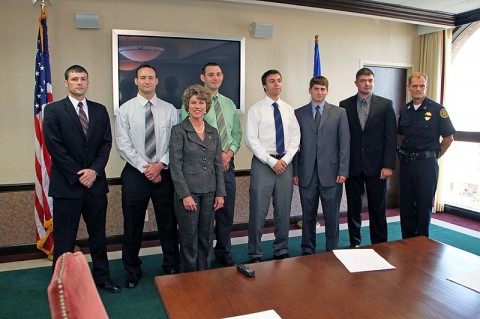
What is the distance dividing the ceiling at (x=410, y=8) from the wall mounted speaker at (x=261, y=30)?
28cm

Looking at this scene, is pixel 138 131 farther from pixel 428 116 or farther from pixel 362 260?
pixel 428 116

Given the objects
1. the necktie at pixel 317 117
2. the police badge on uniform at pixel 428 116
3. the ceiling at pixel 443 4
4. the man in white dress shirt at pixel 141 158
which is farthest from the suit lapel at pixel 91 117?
the ceiling at pixel 443 4

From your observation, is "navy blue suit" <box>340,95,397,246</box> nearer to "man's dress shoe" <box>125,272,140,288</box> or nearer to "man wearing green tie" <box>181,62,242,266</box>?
"man wearing green tie" <box>181,62,242,266</box>

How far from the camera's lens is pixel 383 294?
4.71ft

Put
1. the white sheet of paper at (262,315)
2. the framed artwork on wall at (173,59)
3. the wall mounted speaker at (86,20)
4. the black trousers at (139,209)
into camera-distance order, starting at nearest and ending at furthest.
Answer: the white sheet of paper at (262,315)
the black trousers at (139,209)
the wall mounted speaker at (86,20)
the framed artwork on wall at (173,59)

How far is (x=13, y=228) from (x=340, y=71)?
13.0 feet

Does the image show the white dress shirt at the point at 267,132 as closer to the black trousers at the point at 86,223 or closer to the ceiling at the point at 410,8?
the black trousers at the point at 86,223

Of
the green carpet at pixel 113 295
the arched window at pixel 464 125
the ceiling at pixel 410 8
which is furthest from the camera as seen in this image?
the arched window at pixel 464 125

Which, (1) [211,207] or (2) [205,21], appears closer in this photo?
(1) [211,207]

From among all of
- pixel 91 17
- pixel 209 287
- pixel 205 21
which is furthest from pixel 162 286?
pixel 205 21

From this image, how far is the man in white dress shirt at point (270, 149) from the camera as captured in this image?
129 inches

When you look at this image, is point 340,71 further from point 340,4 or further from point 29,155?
point 29,155

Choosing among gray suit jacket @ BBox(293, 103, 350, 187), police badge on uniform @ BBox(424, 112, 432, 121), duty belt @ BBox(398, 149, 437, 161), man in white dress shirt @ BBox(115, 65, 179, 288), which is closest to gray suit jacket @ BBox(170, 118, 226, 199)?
man in white dress shirt @ BBox(115, 65, 179, 288)

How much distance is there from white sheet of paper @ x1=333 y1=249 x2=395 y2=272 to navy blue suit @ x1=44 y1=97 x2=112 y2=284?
71.5 inches
